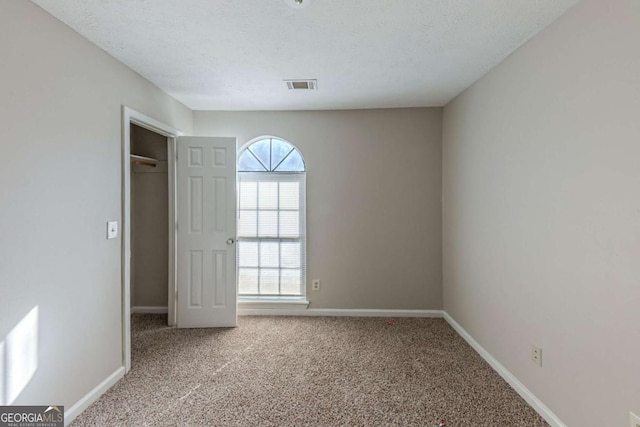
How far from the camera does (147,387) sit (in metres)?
2.14

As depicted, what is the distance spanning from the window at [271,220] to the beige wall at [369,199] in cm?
15

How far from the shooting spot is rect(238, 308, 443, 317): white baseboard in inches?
137

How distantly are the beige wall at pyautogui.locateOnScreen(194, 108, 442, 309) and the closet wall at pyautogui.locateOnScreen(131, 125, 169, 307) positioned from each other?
35.8 inches

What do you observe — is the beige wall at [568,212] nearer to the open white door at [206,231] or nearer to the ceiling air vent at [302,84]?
the ceiling air vent at [302,84]

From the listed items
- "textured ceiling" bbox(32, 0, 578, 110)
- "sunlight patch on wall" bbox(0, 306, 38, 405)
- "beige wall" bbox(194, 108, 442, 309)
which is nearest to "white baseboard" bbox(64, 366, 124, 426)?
"sunlight patch on wall" bbox(0, 306, 38, 405)

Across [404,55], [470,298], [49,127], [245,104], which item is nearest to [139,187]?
[245,104]

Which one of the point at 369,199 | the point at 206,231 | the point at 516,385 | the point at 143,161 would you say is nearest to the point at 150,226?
the point at 143,161

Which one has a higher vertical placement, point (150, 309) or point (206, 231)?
point (206, 231)

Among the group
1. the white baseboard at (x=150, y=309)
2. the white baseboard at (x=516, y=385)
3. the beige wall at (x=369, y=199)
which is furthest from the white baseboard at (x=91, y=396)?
the white baseboard at (x=516, y=385)

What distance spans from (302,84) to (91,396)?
2.88m

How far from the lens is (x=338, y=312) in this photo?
353 cm

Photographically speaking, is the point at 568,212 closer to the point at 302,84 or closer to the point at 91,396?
the point at 302,84

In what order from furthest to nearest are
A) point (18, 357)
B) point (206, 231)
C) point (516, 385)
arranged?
point (206, 231), point (516, 385), point (18, 357)

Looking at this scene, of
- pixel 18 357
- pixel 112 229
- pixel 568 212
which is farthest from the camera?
pixel 112 229
